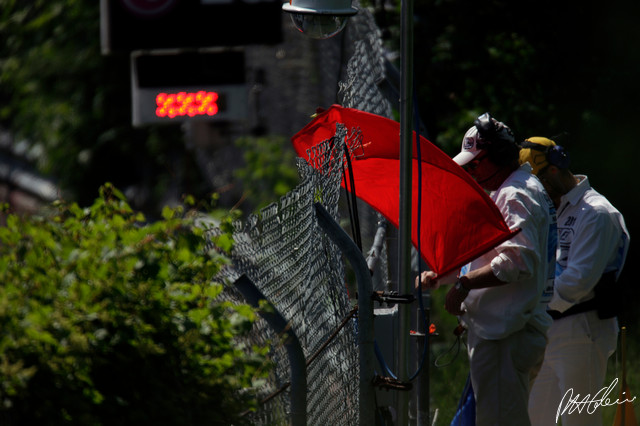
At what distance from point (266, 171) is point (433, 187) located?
9986mm

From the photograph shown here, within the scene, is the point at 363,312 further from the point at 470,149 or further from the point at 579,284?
the point at 579,284

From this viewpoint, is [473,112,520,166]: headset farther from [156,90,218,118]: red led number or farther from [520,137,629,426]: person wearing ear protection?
[156,90,218,118]: red led number

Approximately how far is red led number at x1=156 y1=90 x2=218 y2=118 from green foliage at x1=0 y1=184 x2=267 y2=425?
26.1 feet

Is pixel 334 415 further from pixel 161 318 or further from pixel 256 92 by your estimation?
pixel 256 92

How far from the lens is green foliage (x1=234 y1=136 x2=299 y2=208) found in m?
14.6

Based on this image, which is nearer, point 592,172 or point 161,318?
point 161,318

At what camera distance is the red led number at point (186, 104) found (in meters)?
11.4

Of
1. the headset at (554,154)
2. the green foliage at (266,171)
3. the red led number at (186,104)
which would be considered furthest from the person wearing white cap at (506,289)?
the green foliage at (266,171)

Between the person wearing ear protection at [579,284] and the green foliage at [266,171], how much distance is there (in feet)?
29.2

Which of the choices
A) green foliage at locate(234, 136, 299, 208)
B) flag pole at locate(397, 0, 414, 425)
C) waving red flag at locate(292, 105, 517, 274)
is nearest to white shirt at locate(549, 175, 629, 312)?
waving red flag at locate(292, 105, 517, 274)

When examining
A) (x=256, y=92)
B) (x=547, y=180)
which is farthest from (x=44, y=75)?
(x=547, y=180)

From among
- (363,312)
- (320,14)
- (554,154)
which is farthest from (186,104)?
(363,312)

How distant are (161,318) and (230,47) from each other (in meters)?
8.41

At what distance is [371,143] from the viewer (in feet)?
15.5
